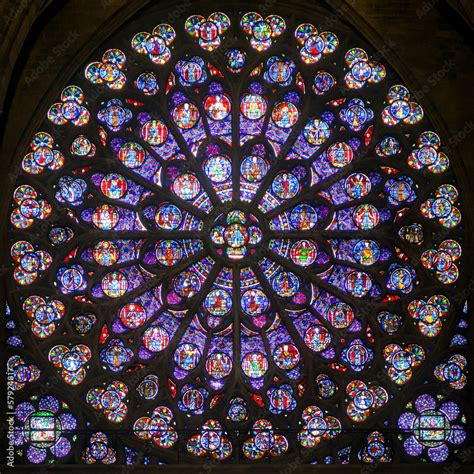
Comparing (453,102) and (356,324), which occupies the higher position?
(453,102)

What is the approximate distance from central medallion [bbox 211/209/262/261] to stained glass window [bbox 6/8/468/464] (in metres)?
0.02

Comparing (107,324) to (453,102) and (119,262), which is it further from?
(453,102)

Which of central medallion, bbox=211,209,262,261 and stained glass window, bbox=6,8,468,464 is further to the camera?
central medallion, bbox=211,209,262,261

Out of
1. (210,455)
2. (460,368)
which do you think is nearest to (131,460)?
(210,455)

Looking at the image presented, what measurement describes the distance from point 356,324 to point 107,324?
9.81 feet

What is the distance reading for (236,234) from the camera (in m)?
21.6

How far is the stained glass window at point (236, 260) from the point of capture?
20859 mm

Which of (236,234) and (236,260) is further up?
(236,234)

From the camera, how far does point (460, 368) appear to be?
2108 centimetres

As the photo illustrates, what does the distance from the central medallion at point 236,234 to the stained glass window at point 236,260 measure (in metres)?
0.02

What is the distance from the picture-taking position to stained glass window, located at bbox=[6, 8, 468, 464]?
68.4 ft

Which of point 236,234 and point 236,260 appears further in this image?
point 236,234

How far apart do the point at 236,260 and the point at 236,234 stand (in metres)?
0.35

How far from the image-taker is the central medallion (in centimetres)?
2148
